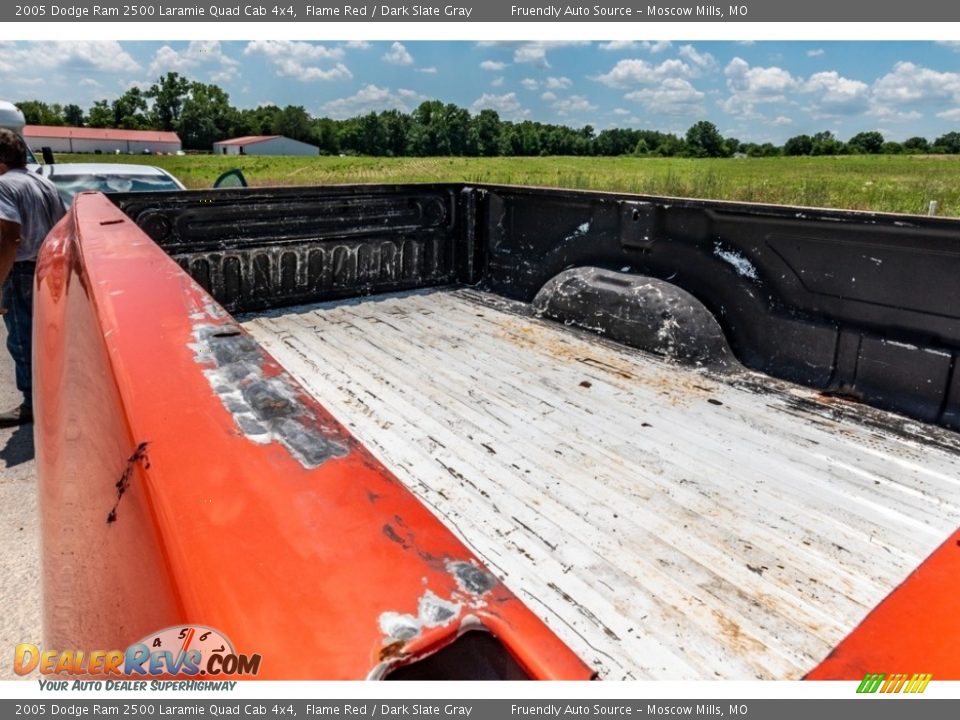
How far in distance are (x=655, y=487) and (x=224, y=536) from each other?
190 centimetres

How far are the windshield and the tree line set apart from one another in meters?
74.8

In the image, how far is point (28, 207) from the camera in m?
4.07

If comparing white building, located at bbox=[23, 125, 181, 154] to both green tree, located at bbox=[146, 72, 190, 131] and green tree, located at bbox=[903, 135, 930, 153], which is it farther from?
green tree, located at bbox=[903, 135, 930, 153]

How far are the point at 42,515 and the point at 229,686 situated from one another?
1385 mm

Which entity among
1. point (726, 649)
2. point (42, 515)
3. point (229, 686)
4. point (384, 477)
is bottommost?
point (726, 649)

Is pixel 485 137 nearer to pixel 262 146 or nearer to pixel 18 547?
pixel 262 146

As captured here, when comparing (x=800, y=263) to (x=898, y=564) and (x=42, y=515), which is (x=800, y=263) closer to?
(x=898, y=564)

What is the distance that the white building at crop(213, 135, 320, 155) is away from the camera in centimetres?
10331

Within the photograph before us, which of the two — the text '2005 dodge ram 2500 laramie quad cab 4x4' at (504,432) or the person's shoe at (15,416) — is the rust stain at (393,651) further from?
the person's shoe at (15,416)

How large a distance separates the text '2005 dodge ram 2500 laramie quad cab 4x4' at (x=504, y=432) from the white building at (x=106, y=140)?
4045 inches

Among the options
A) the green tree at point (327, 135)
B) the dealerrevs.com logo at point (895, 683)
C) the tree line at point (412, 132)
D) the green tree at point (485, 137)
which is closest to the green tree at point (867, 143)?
the tree line at point (412, 132)

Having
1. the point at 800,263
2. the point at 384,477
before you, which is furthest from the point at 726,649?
the point at 800,263

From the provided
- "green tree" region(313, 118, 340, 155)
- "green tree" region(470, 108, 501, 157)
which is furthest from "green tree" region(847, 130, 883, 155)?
"green tree" region(313, 118, 340, 155)

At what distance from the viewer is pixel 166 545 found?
2.66 ft
